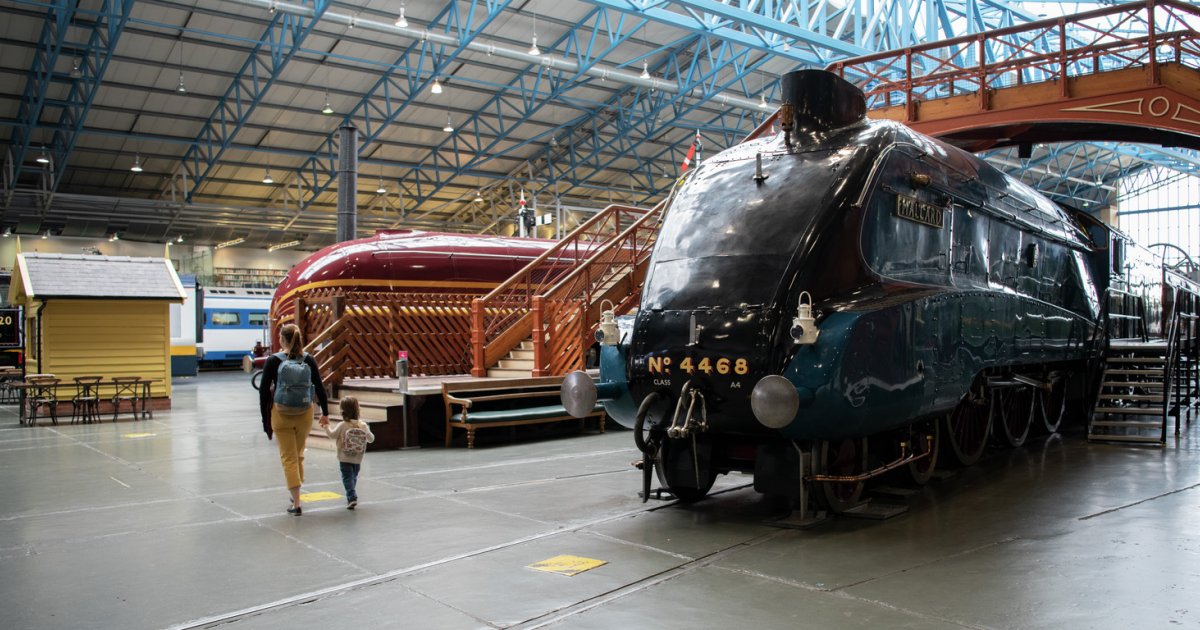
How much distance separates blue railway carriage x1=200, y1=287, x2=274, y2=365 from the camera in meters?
33.2

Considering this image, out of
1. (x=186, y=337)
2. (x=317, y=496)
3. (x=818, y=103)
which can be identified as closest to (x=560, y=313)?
(x=317, y=496)

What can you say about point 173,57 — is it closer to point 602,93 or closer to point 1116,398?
point 602,93

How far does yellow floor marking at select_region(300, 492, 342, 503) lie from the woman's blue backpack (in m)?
1.11

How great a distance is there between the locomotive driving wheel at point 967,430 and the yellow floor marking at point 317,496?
5.56 metres

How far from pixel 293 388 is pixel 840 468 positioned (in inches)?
168

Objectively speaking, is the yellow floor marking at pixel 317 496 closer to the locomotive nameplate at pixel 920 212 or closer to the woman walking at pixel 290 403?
the woman walking at pixel 290 403

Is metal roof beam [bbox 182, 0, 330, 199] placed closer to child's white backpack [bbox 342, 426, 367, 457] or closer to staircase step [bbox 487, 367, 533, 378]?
staircase step [bbox 487, 367, 533, 378]

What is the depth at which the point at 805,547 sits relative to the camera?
5812 millimetres

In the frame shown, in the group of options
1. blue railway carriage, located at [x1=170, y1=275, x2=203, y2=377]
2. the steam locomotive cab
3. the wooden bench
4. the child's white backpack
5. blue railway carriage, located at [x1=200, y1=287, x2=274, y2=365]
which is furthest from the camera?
blue railway carriage, located at [x1=200, y1=287, x2=274, y2=365]

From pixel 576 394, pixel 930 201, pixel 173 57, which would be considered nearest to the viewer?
pixel 576 394

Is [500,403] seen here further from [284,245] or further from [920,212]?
[284,245]

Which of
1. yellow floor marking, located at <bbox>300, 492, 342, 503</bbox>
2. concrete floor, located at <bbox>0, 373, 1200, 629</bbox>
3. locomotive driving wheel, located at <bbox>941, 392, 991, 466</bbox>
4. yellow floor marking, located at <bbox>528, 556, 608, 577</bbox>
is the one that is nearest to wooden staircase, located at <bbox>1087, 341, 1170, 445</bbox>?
concrete floor, located at <bbox>0, 373, 1200, 629</bbox>

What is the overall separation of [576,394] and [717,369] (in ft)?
3.80

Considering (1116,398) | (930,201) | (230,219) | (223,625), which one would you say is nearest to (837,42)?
(1116,398)
